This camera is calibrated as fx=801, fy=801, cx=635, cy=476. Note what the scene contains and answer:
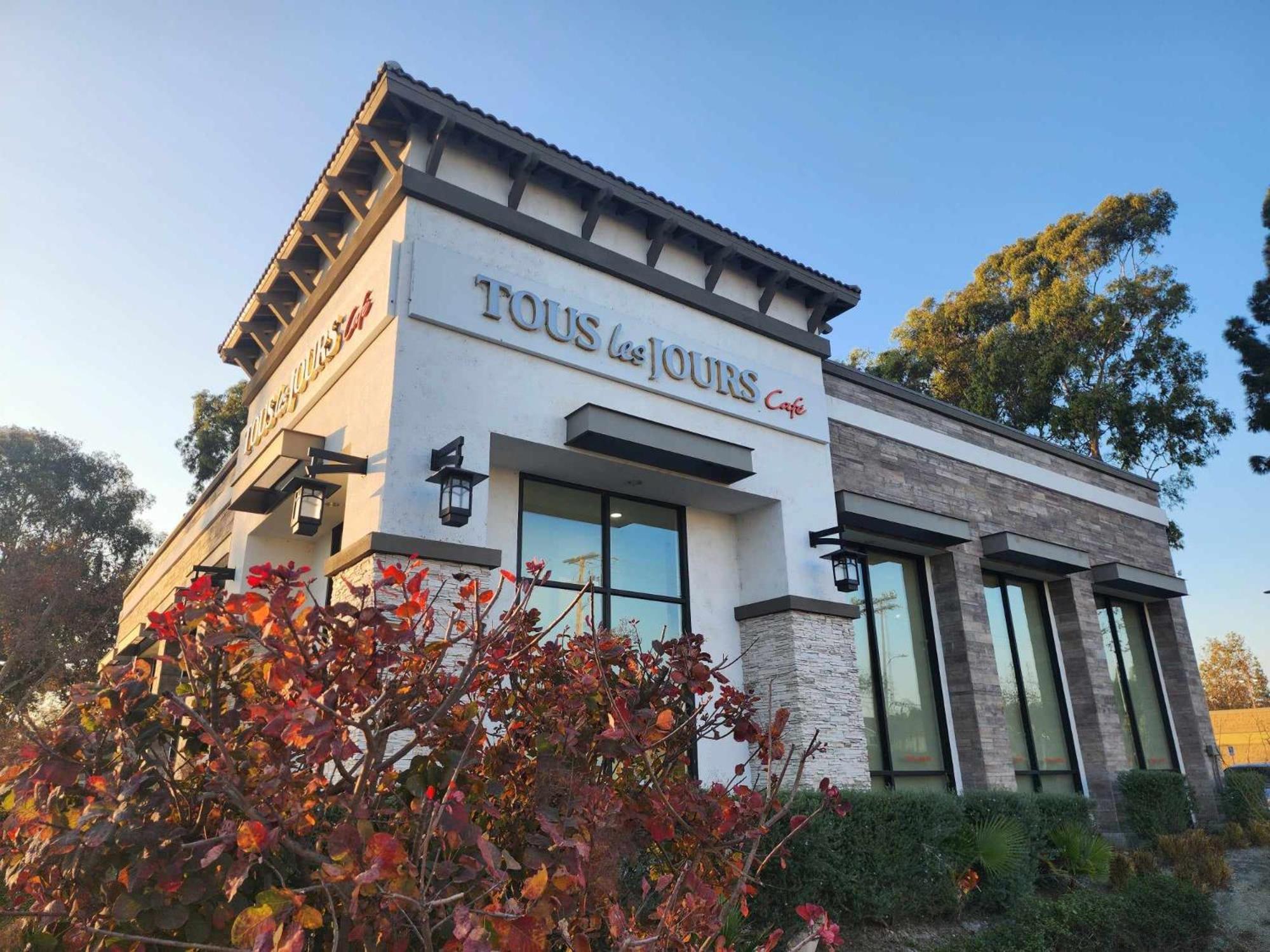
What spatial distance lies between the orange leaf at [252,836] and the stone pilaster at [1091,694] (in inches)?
540

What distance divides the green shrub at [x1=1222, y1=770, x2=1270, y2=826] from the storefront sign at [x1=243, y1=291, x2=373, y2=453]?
16489 mm

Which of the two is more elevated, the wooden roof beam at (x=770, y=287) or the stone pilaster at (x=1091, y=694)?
the wooden roof beam at (x=770, y=287)

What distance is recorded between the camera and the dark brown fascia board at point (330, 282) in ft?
28.1

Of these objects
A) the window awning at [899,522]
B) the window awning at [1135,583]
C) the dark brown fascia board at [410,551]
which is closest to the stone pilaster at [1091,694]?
the window awning at [1135,583]

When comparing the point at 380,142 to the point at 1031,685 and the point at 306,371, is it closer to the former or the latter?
the point at 306,371

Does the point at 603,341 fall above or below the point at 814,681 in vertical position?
above

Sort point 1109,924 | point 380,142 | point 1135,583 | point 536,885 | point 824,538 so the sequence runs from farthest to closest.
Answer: point 1135,583, point 824,538, point 380,142, point 1109,924, point 536,885

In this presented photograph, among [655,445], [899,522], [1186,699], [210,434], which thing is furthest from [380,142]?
[210,434]

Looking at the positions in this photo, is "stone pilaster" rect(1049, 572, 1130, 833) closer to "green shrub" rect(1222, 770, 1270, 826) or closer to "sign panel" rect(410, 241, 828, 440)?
"green shrub" rect(1222, 770, 1270, 826)

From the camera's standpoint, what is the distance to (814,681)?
9273 millimetres

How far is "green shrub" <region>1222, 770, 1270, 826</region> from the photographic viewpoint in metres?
14.1

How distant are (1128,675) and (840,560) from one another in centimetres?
922

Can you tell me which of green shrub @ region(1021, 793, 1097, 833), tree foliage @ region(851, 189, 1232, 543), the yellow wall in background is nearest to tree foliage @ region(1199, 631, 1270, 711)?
the yellow wall in background

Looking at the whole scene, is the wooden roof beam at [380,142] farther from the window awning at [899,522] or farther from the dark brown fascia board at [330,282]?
the window awning at [899,522]
